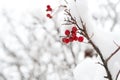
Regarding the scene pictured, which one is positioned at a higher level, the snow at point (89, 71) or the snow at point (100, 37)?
the snow at point (100, 37)

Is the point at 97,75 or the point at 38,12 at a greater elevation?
the point at 38,12

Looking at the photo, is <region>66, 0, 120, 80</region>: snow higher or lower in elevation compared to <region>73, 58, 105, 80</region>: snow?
higher

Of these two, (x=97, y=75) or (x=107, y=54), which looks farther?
(x=97, y=75)

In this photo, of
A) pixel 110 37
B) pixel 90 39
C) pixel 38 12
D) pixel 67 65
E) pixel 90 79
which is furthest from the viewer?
pixel 38 12

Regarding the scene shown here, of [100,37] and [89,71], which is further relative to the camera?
[89,71]

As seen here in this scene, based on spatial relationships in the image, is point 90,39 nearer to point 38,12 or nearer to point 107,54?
point 107,54

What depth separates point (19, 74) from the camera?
809 centimetres

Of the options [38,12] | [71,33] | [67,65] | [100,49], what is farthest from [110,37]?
[38,12]

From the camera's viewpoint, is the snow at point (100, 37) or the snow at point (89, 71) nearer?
the snow at point (100, 37)

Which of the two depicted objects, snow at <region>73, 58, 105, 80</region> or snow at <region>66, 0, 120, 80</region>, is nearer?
snow at <region>66, 0, 120, 80</region>

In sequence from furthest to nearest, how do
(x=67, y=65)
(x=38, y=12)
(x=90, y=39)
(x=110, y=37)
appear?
(x=38, y=12) → (x=67, y=65) → (x=110, y=37) → (x=90, y=39)

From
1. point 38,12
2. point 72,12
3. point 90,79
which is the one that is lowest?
point 90,79

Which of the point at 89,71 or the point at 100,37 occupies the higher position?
the point at 100,37

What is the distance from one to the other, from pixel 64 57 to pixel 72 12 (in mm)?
6520
